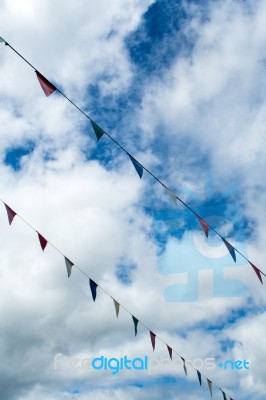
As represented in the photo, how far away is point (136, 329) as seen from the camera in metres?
15.2

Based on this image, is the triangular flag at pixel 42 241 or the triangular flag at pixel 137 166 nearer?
the triangular flag at pixel 137 166

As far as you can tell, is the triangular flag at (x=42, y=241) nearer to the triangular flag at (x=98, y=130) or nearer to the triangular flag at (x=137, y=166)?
the triangular flag at (x=137, y=166)

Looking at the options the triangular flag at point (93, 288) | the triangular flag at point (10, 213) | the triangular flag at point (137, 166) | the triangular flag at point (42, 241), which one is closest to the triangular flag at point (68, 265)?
the triangular flag at point (42, 241)

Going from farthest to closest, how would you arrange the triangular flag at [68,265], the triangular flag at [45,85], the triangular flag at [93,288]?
the triangular flag at [93,288]
the triangular flag at [68,265]
the triangular flag at [45,85]

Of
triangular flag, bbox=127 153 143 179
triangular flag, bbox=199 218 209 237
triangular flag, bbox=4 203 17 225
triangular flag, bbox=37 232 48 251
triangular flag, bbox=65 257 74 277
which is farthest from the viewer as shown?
triangular flag, bbox=65 257 74 277

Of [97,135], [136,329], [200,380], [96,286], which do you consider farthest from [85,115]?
[200,380]

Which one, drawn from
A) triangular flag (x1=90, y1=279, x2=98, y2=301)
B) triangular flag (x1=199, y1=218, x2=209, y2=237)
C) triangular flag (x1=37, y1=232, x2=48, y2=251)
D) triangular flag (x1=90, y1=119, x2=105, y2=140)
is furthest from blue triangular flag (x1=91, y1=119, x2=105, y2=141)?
triangular flag (x1=90, y1=279, x2=98, y2=301)

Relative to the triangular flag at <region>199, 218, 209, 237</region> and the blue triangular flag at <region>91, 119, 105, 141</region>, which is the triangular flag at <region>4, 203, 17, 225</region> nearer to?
the blue triangular flag at <region>91, 119, 105, 141</region>

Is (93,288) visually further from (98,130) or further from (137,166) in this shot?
(98,130)

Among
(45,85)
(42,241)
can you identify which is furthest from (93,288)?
(45,85)

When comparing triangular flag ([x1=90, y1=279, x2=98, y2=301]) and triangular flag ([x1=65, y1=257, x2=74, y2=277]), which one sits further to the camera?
triangular flag ([x1=90, y1=279, x2=98, y2=301])

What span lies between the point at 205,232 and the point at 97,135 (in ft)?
12.8

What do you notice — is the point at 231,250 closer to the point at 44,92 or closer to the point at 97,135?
the point at 97,135

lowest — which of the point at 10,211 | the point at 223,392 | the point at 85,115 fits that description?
the point at 223,392
